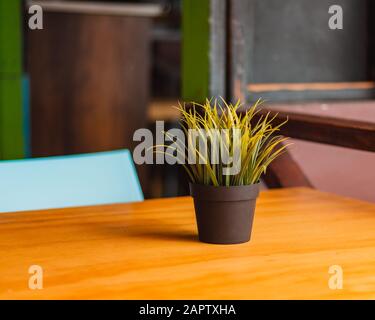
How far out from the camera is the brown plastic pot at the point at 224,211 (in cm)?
126

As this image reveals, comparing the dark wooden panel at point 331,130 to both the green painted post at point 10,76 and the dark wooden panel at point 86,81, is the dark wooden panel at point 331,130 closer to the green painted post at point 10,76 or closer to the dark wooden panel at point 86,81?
the dark wooden panel at point 86,81

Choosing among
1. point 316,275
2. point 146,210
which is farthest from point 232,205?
point 146,210

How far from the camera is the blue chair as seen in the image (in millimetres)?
1745

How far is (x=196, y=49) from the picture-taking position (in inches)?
120

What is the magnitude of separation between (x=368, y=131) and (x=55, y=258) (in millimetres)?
854

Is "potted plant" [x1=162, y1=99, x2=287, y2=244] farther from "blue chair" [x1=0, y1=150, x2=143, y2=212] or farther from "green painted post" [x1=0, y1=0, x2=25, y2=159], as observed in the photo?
"green painted post" [x1=0, y1=0, x2=25, y2=159]

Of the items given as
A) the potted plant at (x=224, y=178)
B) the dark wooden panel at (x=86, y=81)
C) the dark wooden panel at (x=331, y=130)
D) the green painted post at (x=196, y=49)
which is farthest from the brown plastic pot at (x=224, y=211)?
the dark wooden panel at (x=86, y=81)

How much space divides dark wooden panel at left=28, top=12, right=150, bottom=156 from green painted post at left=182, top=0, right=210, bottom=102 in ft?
6.59

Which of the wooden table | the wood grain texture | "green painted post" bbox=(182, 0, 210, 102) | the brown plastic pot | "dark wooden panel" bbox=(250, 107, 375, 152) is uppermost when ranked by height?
"green painted post" bbox=(182, 0, 210, 102)

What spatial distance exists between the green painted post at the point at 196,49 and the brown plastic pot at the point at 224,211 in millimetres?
1715

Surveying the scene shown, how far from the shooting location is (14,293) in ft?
3.31

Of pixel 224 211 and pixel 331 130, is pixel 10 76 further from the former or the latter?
pixel 224 211

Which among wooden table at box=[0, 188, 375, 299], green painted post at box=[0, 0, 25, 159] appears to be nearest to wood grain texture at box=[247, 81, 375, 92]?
wooden table at box=[0, 188, 375, 299]

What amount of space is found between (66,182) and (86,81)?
3322mm
